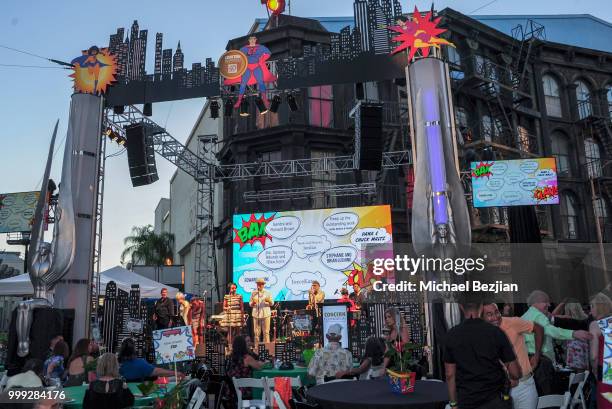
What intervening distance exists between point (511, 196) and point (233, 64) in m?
11.3

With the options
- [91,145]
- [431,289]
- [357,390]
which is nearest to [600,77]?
[431,289]

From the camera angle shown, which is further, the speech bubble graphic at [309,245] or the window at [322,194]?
the window at [322,194]

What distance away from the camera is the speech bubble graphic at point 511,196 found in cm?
1878

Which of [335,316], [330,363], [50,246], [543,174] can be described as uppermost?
[543,174]

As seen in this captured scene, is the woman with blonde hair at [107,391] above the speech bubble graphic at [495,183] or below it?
below

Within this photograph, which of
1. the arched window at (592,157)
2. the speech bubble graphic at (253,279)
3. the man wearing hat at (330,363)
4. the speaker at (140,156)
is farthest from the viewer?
the arched window at (592,157)

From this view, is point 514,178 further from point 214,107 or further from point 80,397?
point 80,397

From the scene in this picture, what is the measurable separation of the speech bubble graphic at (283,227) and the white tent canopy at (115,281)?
15.7 ft

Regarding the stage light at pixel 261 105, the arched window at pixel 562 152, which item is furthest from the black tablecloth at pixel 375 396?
the arched window at pixel 562 152

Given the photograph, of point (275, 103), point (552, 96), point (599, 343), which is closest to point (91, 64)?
point (275, 103)

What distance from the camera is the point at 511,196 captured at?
18.9 m

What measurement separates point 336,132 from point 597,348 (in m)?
21.7

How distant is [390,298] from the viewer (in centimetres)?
1994

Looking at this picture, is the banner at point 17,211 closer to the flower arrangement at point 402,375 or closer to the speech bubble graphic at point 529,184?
the speech bubble graphic at point 529,184
